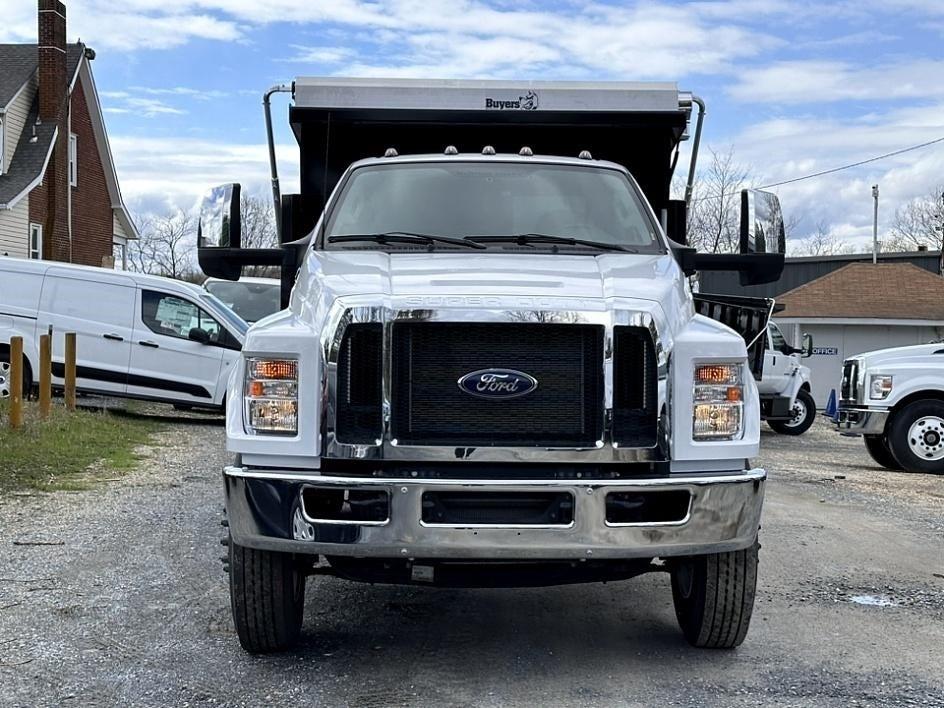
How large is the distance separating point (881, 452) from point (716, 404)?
33.5 ft

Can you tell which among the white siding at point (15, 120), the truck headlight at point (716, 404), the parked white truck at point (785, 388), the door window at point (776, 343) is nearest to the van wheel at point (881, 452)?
the parked white truck at point (785, 388)

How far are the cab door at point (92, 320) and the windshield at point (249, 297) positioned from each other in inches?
154

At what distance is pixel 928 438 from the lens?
522 inches

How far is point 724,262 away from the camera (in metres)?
6.25

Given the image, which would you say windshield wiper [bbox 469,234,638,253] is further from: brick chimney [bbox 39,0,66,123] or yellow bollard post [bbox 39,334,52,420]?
brick chimney [bbox 39,0,66,123]

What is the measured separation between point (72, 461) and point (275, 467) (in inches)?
275

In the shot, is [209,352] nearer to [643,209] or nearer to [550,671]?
[643,209]

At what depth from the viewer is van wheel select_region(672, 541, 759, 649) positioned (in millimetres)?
4832

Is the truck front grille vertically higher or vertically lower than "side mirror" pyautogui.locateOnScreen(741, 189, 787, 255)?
lower

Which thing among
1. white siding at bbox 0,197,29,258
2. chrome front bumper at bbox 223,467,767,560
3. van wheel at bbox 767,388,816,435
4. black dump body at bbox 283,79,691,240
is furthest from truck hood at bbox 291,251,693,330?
white siding at bbox 0,197,29,258

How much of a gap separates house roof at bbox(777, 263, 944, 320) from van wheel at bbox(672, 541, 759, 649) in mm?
27487

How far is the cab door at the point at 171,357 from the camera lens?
15516 mm

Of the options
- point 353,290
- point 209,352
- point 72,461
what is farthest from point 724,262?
point 209,352

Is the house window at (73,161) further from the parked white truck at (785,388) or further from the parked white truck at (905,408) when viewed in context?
the parked white truck at (905,408)
